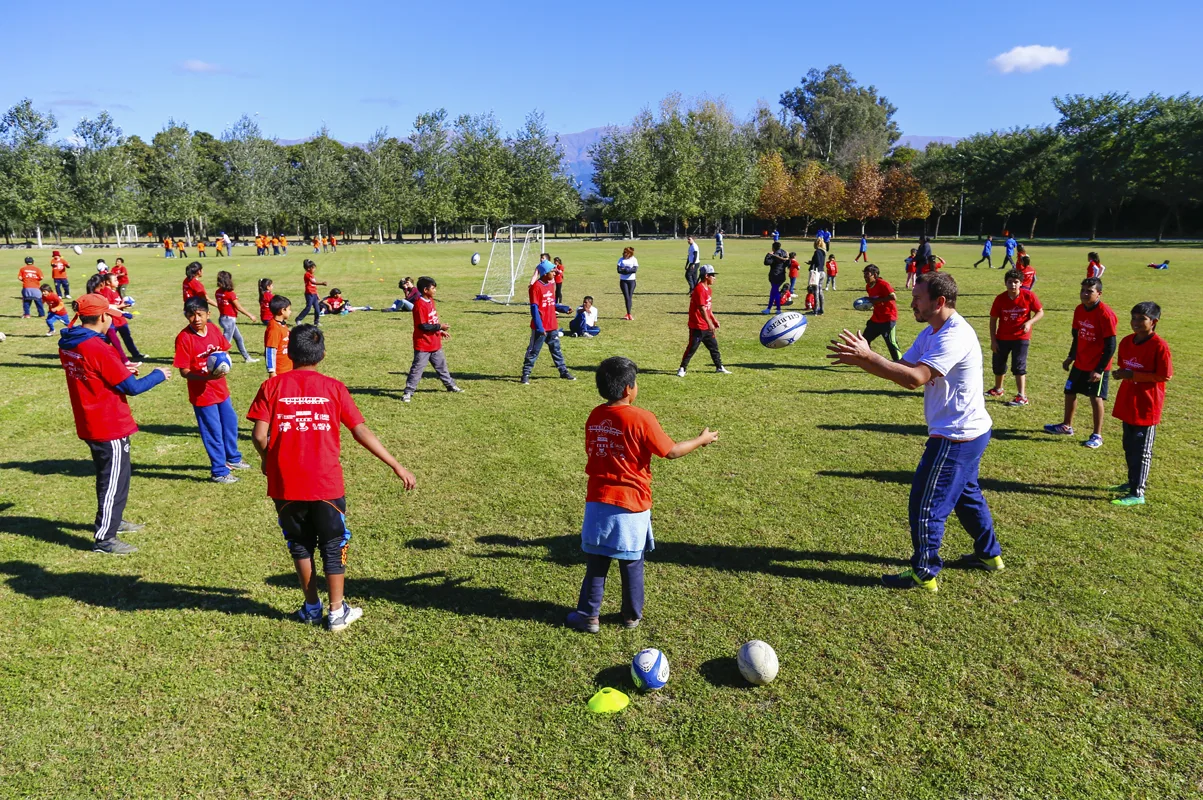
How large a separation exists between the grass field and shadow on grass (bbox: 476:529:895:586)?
0.13 ft

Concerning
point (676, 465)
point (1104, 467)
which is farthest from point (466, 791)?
point (1104, 467)

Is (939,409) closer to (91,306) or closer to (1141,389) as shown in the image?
(1141,389)

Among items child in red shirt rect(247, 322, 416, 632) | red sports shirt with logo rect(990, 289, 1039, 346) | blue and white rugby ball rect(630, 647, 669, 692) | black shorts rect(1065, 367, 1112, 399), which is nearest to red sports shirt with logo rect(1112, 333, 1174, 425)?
black shorts rect(1065, 367, 1112, 399)

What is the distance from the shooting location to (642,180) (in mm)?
82688

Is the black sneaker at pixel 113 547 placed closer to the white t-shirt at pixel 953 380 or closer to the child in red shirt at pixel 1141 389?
the white t-shirt at pixel 953 380

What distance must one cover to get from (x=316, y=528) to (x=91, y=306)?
11.5 feet

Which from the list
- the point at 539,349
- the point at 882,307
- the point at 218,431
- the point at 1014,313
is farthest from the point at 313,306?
the point at 1014,313

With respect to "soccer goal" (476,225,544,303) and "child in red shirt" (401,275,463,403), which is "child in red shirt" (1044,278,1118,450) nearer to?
"child in red shirt" (401,275,463,403)

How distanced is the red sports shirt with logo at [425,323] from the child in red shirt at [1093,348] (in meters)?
9.39

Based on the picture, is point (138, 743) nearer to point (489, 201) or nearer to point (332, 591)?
point (332, 591)

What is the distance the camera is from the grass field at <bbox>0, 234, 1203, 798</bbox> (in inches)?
164

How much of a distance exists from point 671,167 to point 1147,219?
4975cm

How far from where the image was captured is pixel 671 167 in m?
86.4

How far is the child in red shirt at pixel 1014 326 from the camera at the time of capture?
1108 cm
